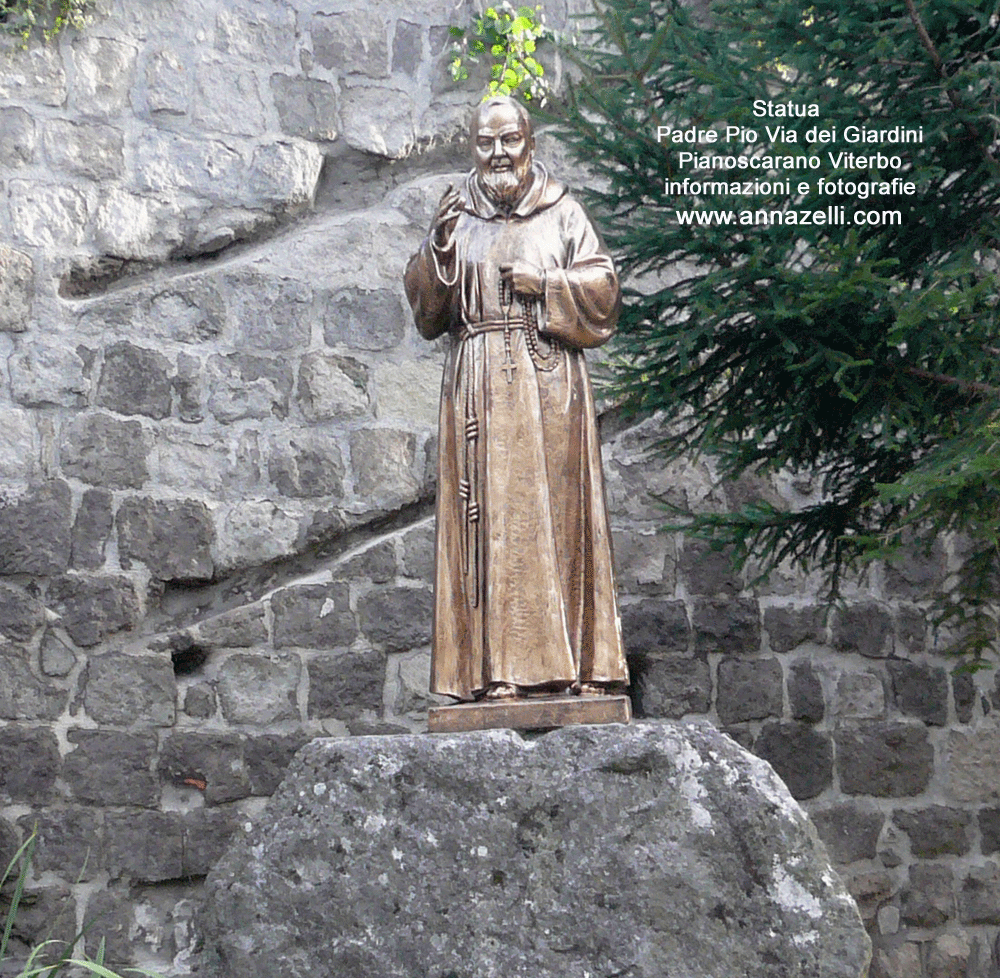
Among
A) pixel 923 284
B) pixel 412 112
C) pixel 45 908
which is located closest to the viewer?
pixel 923 284

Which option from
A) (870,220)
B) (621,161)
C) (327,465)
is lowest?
(327,465)

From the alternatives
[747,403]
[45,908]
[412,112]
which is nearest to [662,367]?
[747,403]

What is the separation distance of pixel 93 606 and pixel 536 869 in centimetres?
278

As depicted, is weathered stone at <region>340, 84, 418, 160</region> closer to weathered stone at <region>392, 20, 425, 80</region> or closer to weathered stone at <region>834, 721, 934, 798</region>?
weathered stone at <region>392, 20, 425, 80</region>

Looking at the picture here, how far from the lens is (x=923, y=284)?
436 centimetres

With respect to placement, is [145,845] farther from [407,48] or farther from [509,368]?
[407,48]

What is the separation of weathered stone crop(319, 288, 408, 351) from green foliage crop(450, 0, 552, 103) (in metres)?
1.05

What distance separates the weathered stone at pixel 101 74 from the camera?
5.50m

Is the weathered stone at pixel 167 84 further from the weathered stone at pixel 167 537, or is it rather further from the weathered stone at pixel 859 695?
the weathered stone at pixel 859 695

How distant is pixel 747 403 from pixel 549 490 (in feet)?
5.69

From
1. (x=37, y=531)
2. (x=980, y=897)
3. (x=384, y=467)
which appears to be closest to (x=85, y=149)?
(x=37, y=531)

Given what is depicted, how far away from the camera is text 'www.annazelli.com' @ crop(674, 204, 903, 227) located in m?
4.48

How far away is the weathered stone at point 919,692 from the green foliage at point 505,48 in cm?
289

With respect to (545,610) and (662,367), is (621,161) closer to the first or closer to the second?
(662,367)
